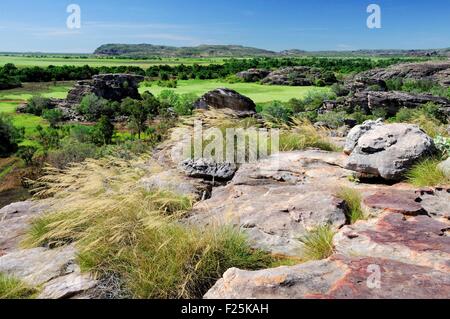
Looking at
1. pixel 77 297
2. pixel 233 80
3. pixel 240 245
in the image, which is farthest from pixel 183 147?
pixel 233 80

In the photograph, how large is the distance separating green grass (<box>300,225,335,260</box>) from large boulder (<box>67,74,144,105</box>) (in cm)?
9871

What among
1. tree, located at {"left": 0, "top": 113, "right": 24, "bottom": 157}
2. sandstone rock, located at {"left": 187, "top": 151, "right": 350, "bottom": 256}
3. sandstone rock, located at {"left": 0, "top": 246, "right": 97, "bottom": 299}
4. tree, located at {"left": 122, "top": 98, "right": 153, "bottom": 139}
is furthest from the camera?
tree, located at {"left": 122, "top": 98, "right": 153, "bottom": 139}

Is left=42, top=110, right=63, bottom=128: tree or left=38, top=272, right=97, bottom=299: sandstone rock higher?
left=38, top=272, right=97, bottom=299: sandstone rock

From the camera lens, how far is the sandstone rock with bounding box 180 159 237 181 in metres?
8.41

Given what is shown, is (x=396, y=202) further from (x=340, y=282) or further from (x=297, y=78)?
(x=297, y=78)

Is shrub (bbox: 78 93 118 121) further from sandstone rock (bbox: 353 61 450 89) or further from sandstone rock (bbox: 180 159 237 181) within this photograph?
sandstone rock (bbox: 180 159 237 181)

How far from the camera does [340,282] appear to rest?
385cm

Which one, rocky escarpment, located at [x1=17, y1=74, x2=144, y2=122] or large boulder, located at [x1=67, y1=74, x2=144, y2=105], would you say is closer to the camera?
rocky escarpment, located at [x1=17, y1=74, x2=144, y2=122]

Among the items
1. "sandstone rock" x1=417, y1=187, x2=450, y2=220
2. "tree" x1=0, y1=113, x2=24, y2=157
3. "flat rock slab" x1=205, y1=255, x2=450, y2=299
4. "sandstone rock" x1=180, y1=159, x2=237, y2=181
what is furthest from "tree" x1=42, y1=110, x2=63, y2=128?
"flat rock slab" x1=205, y1=255, x2=450, y2=299

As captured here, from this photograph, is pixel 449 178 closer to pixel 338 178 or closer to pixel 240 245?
pixel 338 178

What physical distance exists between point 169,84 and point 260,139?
107426 millimetres

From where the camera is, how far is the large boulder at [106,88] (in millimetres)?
99875

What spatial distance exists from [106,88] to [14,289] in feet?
346
